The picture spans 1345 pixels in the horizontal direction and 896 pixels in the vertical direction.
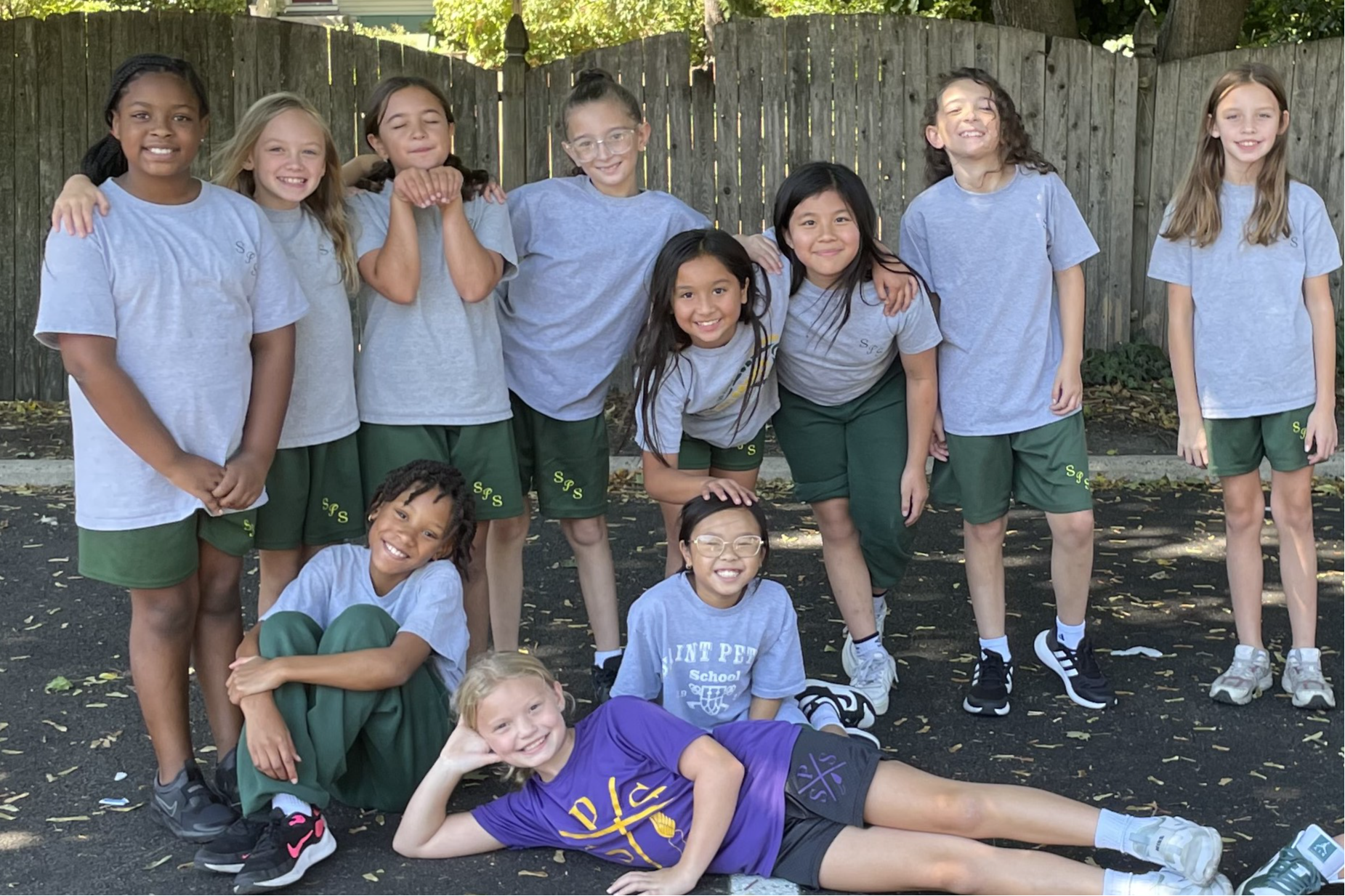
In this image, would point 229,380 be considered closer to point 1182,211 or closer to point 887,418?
point 887,418

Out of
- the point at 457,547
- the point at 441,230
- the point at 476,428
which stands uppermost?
the point at 441,230

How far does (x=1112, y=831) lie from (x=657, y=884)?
102 centimetres

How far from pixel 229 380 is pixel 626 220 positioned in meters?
1.33

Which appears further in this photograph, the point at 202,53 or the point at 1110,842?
the point at 202,53

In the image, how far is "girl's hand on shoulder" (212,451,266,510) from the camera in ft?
11.8

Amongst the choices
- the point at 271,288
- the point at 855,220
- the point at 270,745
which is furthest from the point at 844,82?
the point at 270,745

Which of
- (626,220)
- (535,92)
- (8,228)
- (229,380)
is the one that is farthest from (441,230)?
(8,228)

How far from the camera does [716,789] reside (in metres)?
3.30

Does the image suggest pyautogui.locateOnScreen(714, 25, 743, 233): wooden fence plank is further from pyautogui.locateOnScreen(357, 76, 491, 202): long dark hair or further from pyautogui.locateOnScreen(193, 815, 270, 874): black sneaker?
pyautogui.locateOnScreen(193, 815, 270, 874): black sneaker

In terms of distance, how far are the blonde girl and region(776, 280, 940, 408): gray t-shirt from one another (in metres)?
0.82

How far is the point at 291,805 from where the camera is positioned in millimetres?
3502

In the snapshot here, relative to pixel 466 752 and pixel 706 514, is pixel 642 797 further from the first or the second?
pixel 706 514

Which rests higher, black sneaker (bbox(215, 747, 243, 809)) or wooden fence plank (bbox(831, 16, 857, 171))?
wooden fence plank (bbox(831, 16, 857, 171))

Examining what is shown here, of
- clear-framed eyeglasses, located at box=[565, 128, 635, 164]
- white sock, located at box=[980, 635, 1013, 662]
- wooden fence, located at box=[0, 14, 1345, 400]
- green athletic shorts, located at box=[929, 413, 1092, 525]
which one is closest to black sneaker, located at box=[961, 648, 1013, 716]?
white sock, located at box=[980, 635, 1013, 662]
